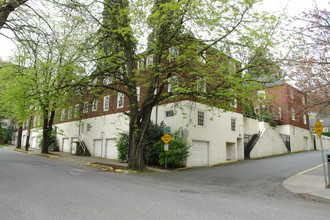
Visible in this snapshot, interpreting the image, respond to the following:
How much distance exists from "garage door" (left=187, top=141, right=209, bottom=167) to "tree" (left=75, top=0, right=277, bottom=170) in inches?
199

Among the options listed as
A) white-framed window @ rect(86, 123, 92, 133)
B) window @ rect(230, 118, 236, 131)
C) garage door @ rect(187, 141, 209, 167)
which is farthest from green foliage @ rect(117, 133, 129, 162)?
window @ rect(230, 118, 236, 131)

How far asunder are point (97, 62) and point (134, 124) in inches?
171

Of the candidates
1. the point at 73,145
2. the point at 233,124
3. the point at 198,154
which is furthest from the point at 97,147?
the point at 233,124

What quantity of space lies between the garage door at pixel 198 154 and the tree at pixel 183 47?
5.06m

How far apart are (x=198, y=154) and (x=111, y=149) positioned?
943cm

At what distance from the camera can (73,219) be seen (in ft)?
15.4

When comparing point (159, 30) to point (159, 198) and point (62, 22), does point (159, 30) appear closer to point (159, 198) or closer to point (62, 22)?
point (62, 22)

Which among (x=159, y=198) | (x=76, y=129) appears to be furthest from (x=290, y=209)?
(x=76, y=129)

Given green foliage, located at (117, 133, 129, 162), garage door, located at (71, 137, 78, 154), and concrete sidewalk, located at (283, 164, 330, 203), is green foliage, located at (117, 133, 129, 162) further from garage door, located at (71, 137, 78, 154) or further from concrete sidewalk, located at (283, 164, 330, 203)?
concrete sidewalk, located at (283, 164, 330, 203)

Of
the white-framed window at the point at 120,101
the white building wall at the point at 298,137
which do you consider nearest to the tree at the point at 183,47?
the white-framed window at the point at 120,101

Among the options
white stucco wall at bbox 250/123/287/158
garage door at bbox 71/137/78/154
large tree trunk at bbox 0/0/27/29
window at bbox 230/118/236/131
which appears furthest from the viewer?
garage door at bbox 71/137/78/154

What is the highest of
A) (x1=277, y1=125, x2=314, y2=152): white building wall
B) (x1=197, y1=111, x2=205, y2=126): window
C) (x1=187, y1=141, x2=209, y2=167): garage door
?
(x1=197, y1=111, x2=205, y2=126): window

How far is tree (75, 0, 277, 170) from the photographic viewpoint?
36.0 ft

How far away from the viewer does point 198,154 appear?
1973 cm
